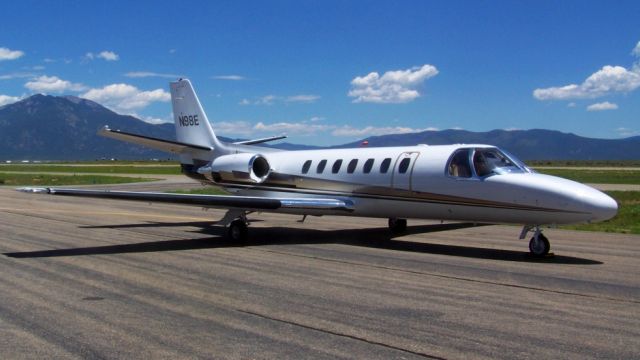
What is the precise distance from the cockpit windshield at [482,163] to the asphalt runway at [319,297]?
1.75 meters

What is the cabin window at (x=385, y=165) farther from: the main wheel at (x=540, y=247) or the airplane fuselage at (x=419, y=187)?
the main wheel at (x=540, y=247)

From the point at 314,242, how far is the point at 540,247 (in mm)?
5723

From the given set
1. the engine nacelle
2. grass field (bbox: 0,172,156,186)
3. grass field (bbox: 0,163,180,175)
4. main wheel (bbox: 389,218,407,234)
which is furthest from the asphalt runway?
grass field (bbox: 0,163,180,175)

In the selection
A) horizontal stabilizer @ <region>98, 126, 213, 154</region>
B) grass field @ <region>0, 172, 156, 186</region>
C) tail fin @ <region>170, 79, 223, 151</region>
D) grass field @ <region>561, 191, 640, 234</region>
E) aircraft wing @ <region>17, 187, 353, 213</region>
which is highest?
tail fin @ <region>170, 79, 223, 151</region>

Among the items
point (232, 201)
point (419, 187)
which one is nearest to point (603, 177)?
point (419, 187)

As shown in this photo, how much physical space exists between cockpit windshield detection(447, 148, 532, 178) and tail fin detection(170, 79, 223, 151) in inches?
390

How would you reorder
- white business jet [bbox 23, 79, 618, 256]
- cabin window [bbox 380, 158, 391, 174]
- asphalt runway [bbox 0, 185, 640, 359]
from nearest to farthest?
asphalt runway [bbox 0, 185, 640, 359] < white business jet [bbox 23, 79, 618, 256] < cabin window [bbox 380, 158, 391, 174]

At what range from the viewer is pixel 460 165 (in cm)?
1479

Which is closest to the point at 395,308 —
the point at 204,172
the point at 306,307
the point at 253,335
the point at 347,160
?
the point at 306,307

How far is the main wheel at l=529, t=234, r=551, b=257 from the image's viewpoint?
13.4 meters

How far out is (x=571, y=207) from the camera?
12.7 metres

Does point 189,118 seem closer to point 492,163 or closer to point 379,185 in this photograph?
point 379,185

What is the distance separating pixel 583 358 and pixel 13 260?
1130cm

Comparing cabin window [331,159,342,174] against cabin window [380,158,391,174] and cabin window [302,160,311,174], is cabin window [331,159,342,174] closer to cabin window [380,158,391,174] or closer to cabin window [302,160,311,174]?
cabin window [302,160,311,174]
